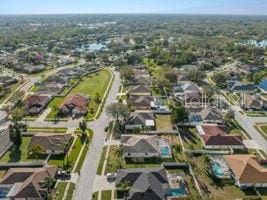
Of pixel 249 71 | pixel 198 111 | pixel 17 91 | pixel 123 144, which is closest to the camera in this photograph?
pixel 123 144

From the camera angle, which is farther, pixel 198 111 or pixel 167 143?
pixel 198 111

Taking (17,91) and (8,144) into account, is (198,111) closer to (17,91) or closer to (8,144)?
(8,144)

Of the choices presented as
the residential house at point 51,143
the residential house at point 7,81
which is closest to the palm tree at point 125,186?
the residential house at point 51,143

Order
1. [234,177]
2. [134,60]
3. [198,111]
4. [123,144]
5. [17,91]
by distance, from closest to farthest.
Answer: [234,177] → [123,144] → [198,111] → [17,91] → [134,60]

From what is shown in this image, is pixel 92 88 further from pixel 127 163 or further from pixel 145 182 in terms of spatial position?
pixel 145 182

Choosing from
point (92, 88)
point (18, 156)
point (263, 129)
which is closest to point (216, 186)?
point (263, 129)

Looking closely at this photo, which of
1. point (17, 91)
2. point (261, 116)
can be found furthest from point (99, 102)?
point (261, 116)
